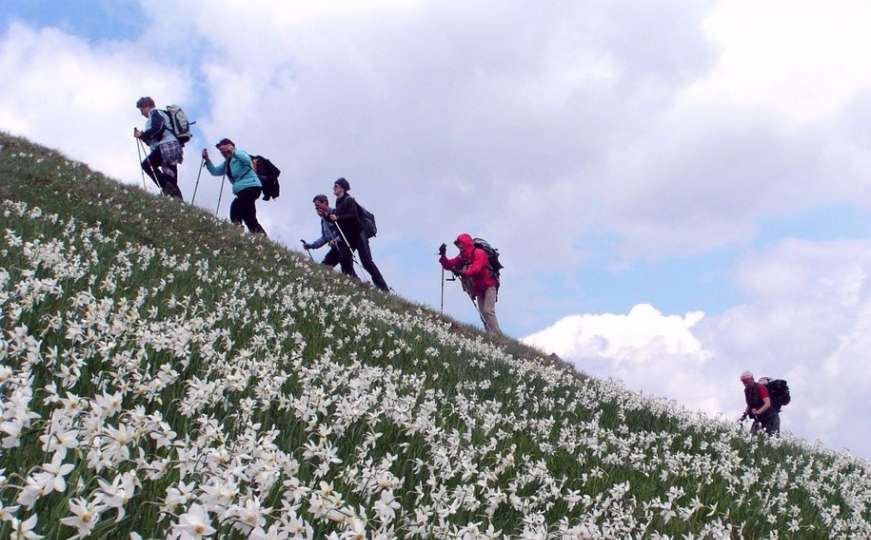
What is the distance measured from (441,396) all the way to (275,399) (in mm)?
2771

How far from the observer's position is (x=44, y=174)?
16750mm

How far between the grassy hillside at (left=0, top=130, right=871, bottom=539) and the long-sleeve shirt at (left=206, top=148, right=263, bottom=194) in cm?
450

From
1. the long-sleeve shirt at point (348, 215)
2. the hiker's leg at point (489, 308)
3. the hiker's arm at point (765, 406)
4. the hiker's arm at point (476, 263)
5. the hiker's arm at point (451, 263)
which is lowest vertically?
the hiker's arm at point (765, 406)

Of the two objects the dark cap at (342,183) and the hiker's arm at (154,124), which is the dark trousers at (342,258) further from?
the hiker's arm at (154,124)

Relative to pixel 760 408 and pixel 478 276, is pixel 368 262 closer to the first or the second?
pixel 478 276

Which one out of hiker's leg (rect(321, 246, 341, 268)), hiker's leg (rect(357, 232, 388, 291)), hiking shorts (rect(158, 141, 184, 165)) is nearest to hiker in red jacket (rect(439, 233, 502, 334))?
hiker's leg (rect(357, 232, 388, 291))

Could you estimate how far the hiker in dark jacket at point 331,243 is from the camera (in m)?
21.6

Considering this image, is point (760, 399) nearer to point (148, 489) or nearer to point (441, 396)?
point (441, 396)

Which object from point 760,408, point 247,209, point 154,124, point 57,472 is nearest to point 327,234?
point 247,209

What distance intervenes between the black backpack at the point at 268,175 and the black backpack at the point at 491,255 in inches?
229

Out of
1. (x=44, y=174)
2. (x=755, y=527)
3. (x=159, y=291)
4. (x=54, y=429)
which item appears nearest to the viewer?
(x=54, y=429)

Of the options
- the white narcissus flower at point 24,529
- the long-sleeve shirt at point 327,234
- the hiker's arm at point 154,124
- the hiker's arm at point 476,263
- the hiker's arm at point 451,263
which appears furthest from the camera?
the long-sleeve shirt at point 327,234

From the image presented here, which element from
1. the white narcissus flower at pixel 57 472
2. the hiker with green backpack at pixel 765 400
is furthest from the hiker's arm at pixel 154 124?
the white narcissus flower at pixel 57 472

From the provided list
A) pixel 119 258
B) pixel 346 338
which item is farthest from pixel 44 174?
pixel 346 338
